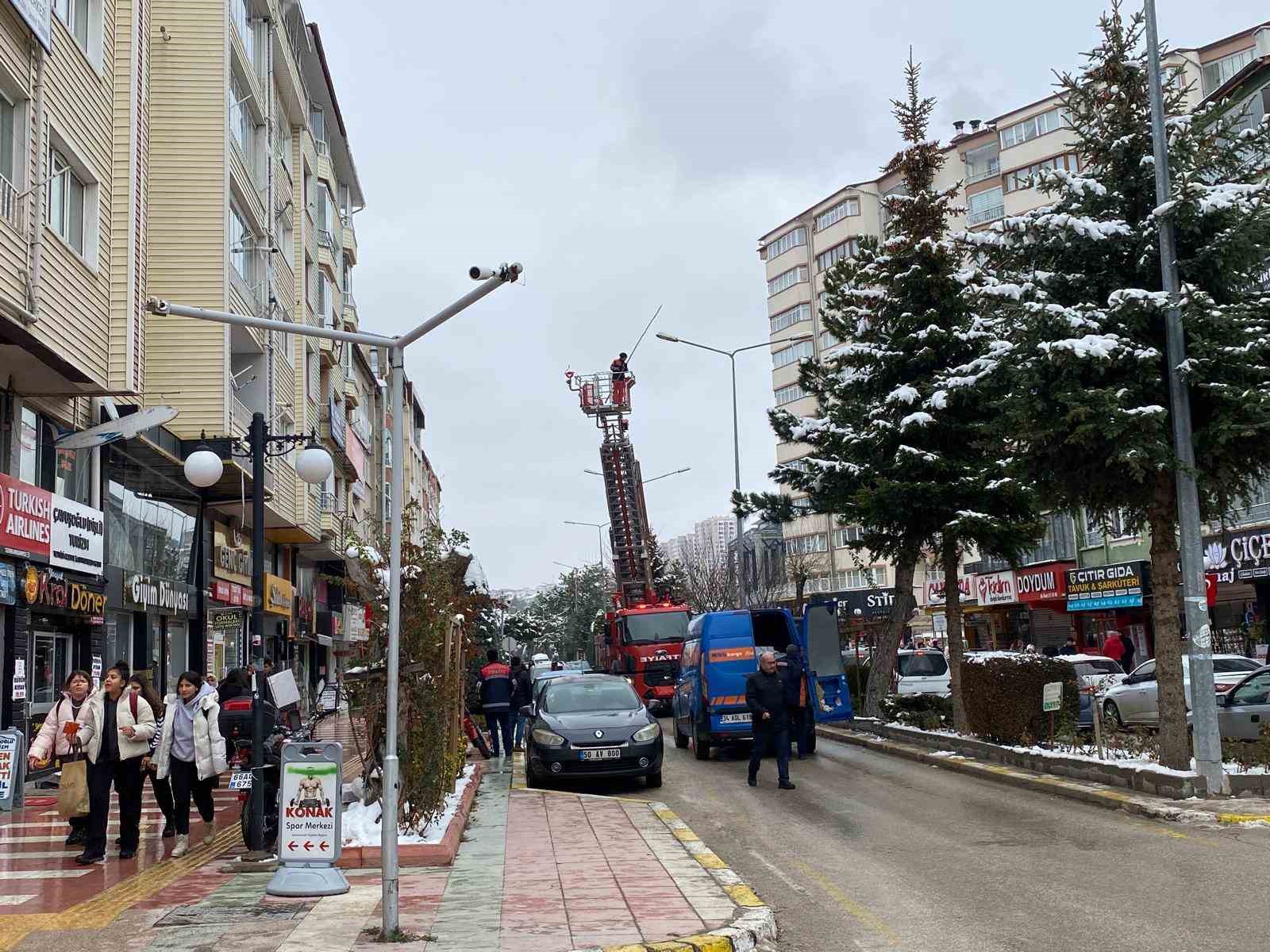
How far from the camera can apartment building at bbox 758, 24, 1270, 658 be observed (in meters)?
44.4

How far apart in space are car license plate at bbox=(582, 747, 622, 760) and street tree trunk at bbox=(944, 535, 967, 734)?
6.40 metres

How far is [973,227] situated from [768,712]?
1990 centimetres

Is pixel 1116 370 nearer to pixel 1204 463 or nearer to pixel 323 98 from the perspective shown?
pixel 1204 463

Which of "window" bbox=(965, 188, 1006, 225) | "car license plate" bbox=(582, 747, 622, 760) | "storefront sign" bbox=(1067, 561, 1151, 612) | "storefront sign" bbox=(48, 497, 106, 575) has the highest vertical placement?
"window" bbox=(965, 188, 1006, 225)

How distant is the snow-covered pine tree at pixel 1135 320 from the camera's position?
14219 mm

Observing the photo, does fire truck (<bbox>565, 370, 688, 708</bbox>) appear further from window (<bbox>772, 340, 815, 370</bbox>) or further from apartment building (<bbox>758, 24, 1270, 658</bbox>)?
window (<bbox>772, 340, 815, 370</bbox>)

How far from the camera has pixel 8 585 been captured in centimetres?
1689

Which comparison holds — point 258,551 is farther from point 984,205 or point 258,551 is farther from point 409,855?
point 984,205

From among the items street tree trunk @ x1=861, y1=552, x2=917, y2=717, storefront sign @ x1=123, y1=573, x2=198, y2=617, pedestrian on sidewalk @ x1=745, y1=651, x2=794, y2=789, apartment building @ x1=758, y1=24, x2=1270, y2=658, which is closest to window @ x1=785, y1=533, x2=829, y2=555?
apartment building @ x1=758, y1=24, x2=1270, y2=658

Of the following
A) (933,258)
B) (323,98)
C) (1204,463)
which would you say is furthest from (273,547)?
(1204,463)

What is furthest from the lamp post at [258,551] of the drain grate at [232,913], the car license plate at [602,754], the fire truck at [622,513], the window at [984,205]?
the window at [984,205]

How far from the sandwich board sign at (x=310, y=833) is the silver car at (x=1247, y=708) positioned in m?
12.7

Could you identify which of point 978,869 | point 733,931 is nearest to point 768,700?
point 978,869

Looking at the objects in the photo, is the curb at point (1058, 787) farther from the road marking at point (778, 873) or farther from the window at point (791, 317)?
the window at point (791, 317)
